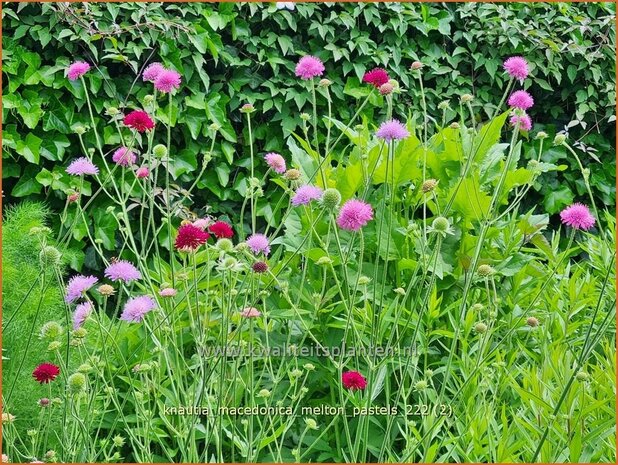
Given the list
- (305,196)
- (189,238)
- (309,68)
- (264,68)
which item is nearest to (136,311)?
(189,238)

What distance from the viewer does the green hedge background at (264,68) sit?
3203 mm

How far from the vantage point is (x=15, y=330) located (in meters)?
2.14

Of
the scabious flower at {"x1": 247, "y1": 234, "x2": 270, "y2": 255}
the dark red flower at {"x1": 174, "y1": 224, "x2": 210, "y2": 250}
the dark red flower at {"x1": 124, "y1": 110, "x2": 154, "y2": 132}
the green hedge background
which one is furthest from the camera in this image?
the green hedge background

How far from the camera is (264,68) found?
144 inches

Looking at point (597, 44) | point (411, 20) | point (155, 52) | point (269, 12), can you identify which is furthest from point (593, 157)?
point (155, 52)

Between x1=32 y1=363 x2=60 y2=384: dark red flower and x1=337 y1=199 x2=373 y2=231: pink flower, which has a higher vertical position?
x1=337 y1=199 x2=373 y2=231: pink flower

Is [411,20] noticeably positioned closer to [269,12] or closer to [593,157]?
[269,12]

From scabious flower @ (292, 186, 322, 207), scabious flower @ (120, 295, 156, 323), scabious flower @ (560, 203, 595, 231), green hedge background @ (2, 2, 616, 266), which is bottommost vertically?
green hedge background @ (2, 2, 616, 266)

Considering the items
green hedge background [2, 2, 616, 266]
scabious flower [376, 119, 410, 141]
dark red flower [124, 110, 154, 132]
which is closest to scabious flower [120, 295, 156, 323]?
dark red flower [124, 110, 154, 132]

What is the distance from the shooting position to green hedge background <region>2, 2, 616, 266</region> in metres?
3.20

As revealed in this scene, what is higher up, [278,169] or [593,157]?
[278,169]

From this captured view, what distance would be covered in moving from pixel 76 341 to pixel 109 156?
198cm

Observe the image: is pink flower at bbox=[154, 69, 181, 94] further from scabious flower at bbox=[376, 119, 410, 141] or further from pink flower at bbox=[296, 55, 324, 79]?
scabious flower at bbox=[376, 119, 410, 141]

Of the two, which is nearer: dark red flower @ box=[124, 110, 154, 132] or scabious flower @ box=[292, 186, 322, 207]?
scabious flower @ box=[292, 186, 322, 207]
